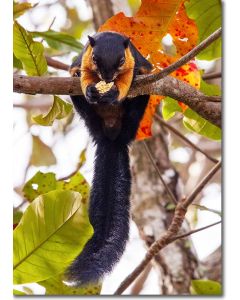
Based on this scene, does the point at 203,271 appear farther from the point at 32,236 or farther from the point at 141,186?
the point at 32,236

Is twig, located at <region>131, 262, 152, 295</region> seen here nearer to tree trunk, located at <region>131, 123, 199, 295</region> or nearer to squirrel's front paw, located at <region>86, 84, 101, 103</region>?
tree trunk, located at <region>131, 123, 199, 295</region>

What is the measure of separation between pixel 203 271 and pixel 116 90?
1284mm

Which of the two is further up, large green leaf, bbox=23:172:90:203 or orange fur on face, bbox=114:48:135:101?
orange fur on face, bbox=114:48:135:101

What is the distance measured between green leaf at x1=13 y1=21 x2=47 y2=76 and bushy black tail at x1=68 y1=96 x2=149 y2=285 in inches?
10.9

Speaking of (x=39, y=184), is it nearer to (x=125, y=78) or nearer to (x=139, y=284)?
(x=125, y=78)

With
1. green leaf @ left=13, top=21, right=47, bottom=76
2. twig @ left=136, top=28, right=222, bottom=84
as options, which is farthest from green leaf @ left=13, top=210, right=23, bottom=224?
twig @ left=136, top=28, right=222, bottom=84

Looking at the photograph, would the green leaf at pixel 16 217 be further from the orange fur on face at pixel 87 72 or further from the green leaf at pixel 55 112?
the orange fur on face at pixel 87 72

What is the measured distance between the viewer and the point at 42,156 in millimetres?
2752

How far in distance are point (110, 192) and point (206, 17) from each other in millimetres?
799

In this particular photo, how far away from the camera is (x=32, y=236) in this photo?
1.96 m

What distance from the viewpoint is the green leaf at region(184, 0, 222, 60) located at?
2.37 metres

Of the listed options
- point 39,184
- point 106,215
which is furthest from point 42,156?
point 106,215

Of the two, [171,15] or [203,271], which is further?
[203,271]
